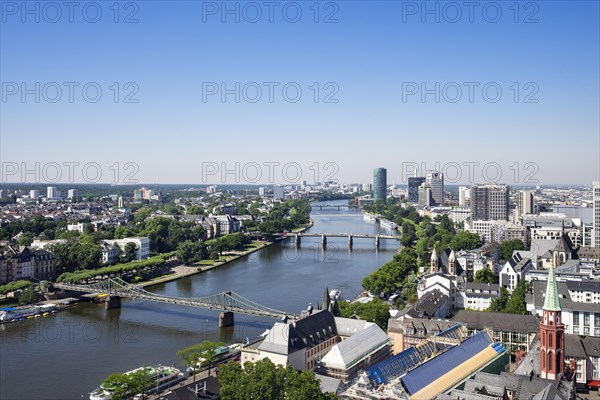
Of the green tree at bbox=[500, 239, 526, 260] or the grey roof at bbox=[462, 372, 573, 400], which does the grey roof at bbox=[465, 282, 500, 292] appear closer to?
the green tree at bbox=[500, 239, 526, 260]

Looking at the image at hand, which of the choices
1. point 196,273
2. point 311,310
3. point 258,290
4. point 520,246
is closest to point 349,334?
point 311,310

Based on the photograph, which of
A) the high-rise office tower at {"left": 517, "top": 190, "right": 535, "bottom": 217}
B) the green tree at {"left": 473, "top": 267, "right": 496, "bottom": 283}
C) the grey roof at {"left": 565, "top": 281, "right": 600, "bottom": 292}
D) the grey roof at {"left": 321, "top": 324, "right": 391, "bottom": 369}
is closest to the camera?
the grey roof at {"left": 321, "top": 324, "right": 391, "bottom": 369}

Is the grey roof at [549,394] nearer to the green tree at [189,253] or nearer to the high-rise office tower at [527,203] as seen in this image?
the green tree at [189,253]

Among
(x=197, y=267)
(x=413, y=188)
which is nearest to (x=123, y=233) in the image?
(x=197, y=267)

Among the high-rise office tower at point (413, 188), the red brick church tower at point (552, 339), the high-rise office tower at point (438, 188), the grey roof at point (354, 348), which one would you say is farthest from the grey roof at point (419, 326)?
the high-rise office tower at point (413, 188)

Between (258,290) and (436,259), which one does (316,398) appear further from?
(436,259)

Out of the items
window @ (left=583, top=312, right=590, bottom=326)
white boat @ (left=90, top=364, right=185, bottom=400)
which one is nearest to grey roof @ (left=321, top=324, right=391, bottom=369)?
white boat @ (left=90, top=364, right=185, bottom=400)

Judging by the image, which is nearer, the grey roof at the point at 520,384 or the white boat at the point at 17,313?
the grey roof at the point at 520,384
